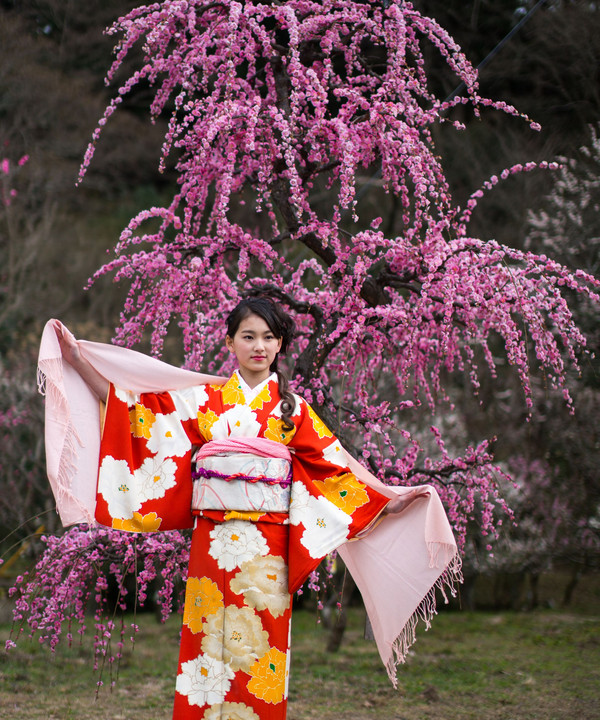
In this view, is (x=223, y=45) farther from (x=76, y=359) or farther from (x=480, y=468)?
(x=480, y=468)

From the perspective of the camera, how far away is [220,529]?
2648 millimetres

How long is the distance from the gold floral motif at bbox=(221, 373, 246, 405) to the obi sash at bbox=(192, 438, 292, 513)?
15cm

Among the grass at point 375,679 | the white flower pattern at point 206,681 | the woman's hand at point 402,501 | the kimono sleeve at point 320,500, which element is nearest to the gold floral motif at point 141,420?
the kimono sleeve at point 320,500

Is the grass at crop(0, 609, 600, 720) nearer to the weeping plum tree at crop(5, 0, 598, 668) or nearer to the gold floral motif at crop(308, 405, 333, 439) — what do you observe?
the weeping plum tree at crop(5, 0, 598, 668)

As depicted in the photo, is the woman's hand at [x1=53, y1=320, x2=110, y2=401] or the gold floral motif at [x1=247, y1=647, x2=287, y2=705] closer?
the gold floral motif at [x1=247, y1=647, x2=287, y2=705]

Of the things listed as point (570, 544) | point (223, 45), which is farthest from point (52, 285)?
point (223, 45)

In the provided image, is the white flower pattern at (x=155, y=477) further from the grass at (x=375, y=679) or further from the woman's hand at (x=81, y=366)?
the grass at (x=375, y=679)

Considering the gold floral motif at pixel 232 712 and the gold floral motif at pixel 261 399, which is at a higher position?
the gold floral motif at pixel 261 399

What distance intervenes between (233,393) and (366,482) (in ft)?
1.83

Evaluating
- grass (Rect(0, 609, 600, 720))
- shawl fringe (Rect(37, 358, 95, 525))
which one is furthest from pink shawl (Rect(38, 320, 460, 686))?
grass (Rect(0, 609, 600, 720))

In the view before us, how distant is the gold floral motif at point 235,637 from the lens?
8.63 feet

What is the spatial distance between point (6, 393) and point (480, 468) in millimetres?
5708

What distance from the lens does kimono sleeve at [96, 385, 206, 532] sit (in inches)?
110

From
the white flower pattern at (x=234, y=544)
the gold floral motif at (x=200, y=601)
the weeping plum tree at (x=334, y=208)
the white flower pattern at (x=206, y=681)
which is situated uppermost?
the weeping plum tree at (x=334, y=208)
